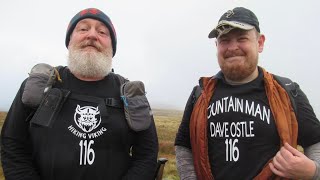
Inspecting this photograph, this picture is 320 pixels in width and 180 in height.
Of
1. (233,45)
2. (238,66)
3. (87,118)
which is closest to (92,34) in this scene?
(87,118)

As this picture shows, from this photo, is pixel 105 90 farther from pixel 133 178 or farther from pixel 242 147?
pixel 242 147

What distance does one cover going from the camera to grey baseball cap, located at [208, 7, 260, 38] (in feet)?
14.7

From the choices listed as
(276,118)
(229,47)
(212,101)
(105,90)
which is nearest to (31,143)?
(105,90)

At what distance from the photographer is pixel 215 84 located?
193 inches

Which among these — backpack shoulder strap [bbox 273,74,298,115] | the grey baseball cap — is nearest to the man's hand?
backpack shoulder strap [bbox 273,74,298,115]

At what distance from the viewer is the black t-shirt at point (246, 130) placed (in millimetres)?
4277

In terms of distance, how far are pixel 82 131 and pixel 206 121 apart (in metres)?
1.79

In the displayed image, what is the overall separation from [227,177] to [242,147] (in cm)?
46

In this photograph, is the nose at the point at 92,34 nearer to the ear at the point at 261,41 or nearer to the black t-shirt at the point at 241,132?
the black t-shirt at the point at 241,132

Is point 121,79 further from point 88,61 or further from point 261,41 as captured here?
point 261,41

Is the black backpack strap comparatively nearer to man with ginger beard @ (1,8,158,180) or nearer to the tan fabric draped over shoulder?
the tan fabric draped over shoulder

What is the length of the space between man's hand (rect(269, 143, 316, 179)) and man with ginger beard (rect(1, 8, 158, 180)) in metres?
1.88

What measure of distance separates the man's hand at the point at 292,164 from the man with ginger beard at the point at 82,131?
6.17ft

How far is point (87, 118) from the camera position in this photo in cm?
448
